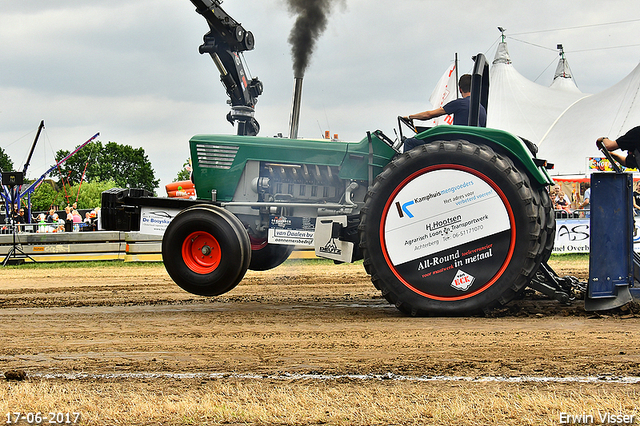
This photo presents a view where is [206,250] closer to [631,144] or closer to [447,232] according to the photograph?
[447,232]

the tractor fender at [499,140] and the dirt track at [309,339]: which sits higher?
the tractor fender at [499,140]

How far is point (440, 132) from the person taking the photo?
4.97m

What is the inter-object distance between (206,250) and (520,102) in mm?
23850

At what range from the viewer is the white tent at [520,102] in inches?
1013

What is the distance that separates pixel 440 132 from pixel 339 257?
1.36 meters

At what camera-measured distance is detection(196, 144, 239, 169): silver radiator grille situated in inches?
236

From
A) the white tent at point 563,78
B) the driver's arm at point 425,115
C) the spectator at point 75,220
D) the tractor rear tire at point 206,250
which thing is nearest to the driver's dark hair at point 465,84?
the driver's arm at point 425,115

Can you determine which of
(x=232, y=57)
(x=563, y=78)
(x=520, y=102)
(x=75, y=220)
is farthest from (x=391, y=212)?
(x=563, y=78)

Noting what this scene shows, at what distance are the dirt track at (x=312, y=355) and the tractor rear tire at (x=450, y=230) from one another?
25 cm

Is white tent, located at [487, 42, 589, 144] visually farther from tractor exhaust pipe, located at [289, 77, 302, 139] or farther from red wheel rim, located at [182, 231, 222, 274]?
red wheel rim, located at [182, 231, 222, 274]

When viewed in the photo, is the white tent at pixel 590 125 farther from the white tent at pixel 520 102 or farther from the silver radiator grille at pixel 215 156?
the silver radiator grille at pixel 215 156

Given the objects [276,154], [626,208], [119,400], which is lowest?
[119,400]

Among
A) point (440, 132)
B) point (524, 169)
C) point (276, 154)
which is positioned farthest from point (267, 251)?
point (524, 169)

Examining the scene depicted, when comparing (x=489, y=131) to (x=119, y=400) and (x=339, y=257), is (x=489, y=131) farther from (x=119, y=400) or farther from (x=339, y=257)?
(x=119, y=400)
